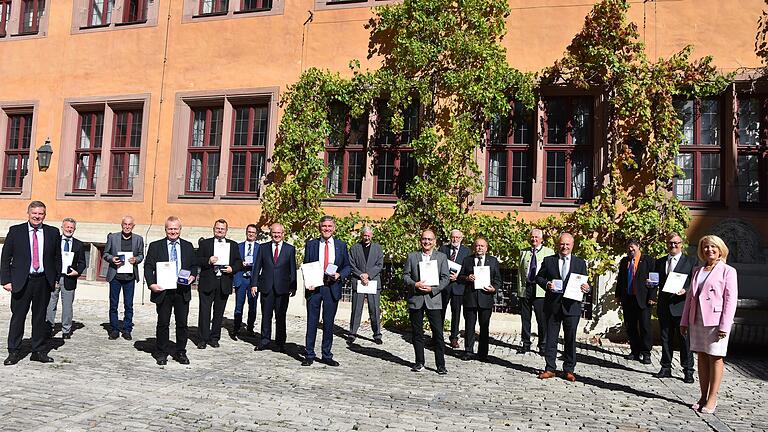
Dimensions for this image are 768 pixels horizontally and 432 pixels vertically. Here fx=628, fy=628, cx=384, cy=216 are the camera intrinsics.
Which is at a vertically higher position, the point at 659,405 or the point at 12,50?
the point at 12,50

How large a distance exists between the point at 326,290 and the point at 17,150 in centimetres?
1131

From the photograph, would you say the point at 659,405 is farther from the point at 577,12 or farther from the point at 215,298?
the point at 577,12

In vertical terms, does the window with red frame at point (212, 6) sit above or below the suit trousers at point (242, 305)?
above

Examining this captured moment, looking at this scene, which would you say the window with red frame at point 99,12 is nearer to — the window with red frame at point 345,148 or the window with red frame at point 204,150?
the window with red frame at point 204,150

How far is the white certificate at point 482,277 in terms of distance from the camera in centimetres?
878

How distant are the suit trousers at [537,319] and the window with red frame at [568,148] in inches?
115

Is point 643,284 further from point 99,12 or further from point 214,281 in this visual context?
point 99,12

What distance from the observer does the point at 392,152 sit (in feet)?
41.5

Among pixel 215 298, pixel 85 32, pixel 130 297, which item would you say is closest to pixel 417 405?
pixel 215 298

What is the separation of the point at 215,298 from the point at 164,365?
192 centimetres

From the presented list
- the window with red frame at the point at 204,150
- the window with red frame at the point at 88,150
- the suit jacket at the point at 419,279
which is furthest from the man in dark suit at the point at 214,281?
the window with red frame at the point at 88,150

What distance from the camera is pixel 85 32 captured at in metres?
14.8

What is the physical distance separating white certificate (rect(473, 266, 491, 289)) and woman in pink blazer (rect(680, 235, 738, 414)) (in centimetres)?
285

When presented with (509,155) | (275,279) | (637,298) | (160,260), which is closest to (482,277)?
(637,298)
